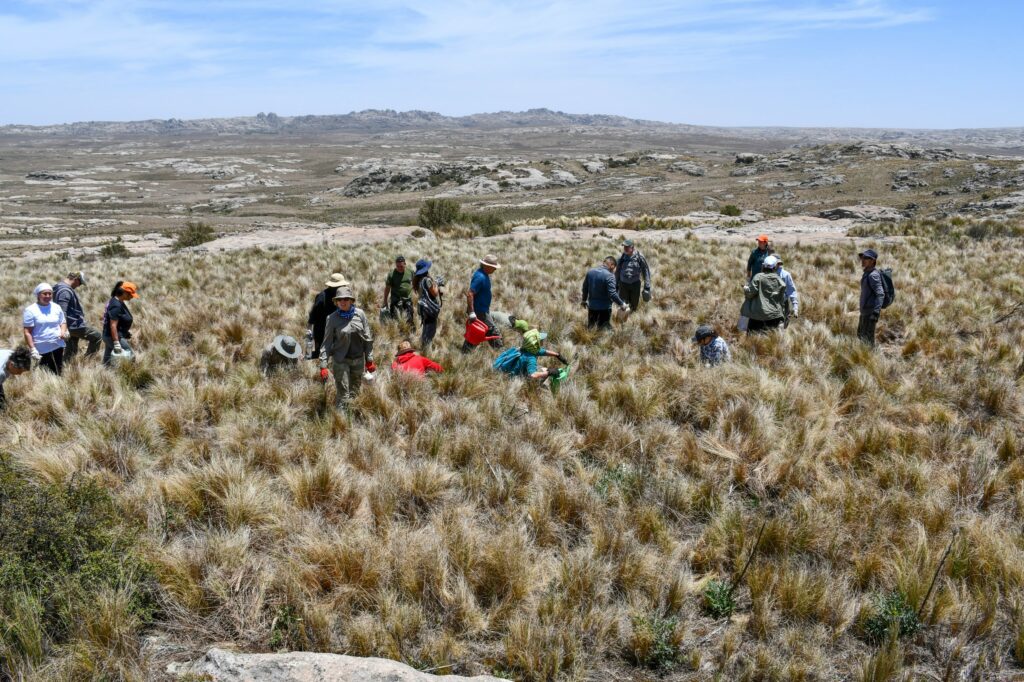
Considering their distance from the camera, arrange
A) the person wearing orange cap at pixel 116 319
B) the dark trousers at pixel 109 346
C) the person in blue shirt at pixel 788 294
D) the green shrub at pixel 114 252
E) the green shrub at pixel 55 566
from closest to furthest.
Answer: the green shrub at pixel 55 566 < the person wearing orange cap at pixel 116 319 < the dark trousers at pixel 109 346 < the person in blue shirt at pixel 788 294 < the green shrub at pixel 114 252

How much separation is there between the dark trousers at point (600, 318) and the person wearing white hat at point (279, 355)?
4990 mm

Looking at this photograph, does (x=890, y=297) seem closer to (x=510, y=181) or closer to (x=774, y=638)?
(x=774, y=638)

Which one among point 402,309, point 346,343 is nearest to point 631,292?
point 402,309

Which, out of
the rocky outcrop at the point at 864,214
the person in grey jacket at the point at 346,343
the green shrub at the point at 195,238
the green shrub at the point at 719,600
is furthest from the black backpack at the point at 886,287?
the rocky outcrop at the point at 864,214

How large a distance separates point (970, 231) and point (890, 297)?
1847cm

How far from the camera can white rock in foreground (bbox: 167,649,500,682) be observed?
293 centimetres

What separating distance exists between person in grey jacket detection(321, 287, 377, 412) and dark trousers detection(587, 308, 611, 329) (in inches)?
183

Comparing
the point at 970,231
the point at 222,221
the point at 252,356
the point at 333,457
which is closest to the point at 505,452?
the point at 333,457

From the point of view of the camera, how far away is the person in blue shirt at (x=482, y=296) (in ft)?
30.1

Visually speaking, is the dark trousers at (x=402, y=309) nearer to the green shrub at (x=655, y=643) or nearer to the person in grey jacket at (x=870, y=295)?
the person in grey jacket at (x=870, y=295)

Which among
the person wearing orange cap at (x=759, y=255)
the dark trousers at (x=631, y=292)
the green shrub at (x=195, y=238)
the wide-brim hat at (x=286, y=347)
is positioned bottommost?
the wide-brim hat at (x=286, y=347)

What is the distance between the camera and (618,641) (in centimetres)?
355

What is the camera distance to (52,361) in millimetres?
7887

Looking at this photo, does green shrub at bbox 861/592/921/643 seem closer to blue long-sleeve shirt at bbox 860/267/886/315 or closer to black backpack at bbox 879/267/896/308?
blue long-sleeve shirt at bbox 860/267/886/315
